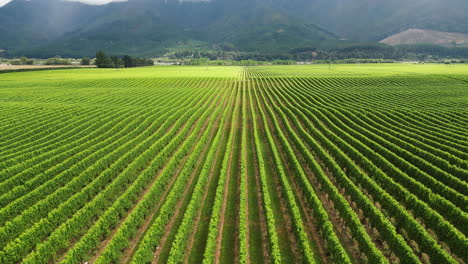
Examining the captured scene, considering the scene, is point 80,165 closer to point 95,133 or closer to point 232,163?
point 95,133

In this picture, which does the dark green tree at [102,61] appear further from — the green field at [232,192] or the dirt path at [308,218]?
the dirt path at [308,218]

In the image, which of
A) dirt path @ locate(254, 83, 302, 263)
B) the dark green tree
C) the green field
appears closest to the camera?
the green field

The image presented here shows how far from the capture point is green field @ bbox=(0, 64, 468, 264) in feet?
45.4

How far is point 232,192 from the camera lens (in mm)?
20281

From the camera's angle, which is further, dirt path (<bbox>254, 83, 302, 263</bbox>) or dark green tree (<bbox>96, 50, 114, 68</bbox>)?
dark green tree (<bbox>96, 50, 114, 68</bbox>)

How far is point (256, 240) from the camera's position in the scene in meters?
15.2

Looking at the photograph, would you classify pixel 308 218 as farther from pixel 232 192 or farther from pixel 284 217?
pixel 232 192

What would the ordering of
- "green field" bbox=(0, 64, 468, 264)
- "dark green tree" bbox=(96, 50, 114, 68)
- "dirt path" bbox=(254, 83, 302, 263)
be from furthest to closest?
"dark green tree" bbox=(96, 50, 114, 68), "dirt path" bbox=(254, 83, 302, 263), "green field" bbox=(0, 64, 468, 264)

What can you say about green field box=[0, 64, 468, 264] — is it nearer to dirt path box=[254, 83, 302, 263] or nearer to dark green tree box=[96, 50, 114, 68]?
dirt path box=[254, 83, 302, 263]

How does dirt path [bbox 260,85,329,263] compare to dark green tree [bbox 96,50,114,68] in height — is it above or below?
below

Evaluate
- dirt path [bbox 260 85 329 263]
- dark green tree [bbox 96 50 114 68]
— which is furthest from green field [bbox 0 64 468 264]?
dark green tree [bbox 96 50 114 68]

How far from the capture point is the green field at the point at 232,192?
13.8m

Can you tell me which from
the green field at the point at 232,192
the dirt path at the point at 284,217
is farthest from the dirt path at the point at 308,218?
the dirt path at the point at 284,217

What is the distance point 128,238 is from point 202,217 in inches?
184
